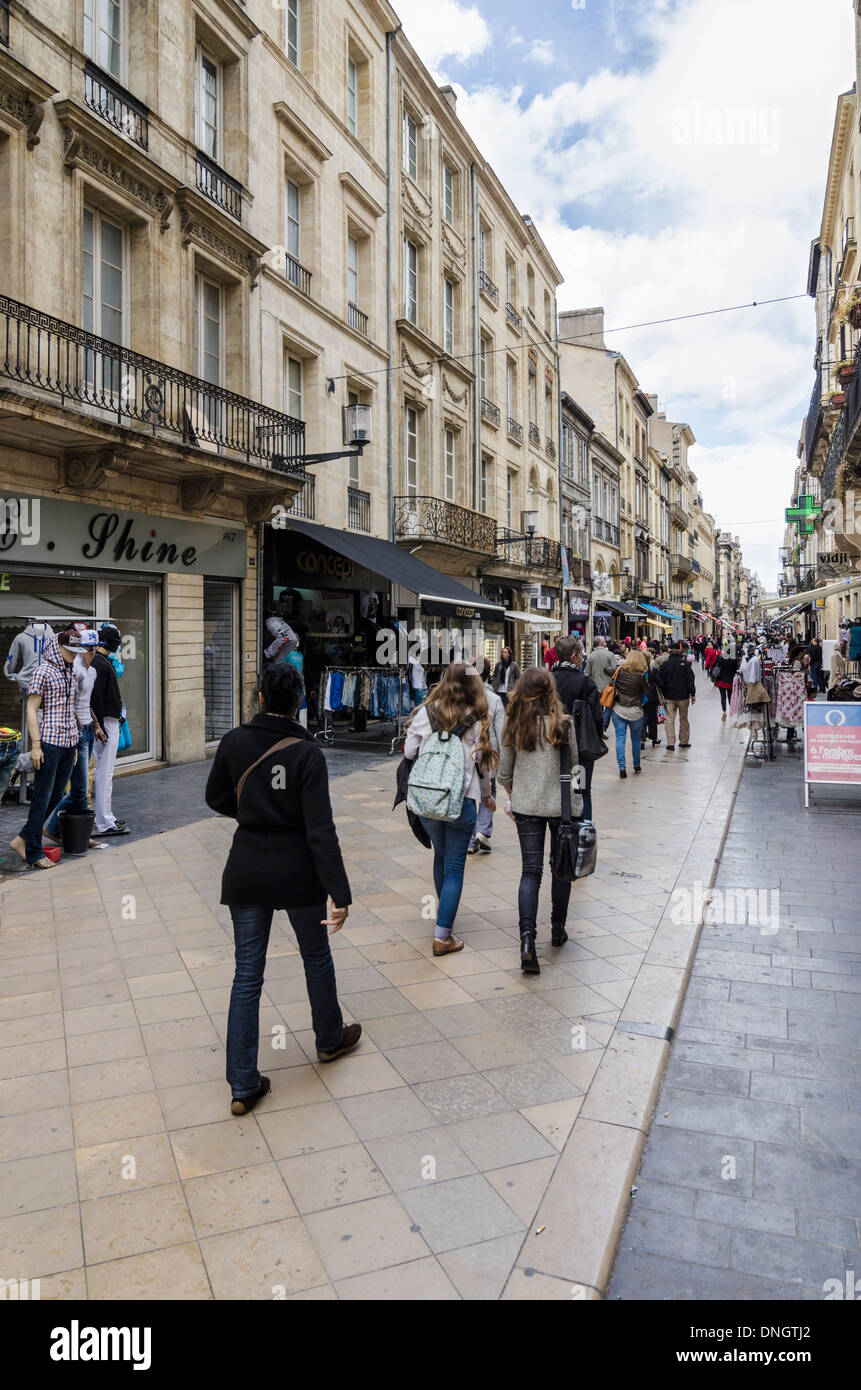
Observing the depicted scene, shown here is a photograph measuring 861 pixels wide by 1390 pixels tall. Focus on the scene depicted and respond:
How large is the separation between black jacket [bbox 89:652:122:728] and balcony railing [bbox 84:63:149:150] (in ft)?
23.8

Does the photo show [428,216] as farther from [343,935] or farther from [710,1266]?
[710,1266]

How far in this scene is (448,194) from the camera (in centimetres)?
2312

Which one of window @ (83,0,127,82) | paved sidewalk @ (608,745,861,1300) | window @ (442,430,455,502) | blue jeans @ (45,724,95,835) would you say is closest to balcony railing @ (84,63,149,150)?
window @ (83,0,127,82)

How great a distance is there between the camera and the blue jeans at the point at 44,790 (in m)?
6.75

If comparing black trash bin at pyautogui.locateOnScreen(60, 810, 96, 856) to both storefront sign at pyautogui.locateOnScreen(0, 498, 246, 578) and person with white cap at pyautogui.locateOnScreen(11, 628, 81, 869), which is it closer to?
person with white cap at pyautogui.locateOnScreen(11, 628, 81, 869)

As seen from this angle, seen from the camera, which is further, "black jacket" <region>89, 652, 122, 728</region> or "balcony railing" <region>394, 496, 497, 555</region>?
"balcony railing" <region>394, 496, 497, 555</region>

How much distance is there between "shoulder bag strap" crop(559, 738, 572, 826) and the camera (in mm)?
4875

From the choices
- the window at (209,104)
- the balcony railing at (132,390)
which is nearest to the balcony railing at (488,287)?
the window at (209,104)

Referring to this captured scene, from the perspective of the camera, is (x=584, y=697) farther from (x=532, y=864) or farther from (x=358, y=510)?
(x=358, y=510)

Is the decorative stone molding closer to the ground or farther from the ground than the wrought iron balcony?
closer to the ground

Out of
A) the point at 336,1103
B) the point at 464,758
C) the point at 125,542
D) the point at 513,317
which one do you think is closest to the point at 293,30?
the point at 125,542

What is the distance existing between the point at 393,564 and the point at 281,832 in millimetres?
12783

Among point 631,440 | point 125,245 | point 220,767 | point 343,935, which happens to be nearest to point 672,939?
point 343,935
